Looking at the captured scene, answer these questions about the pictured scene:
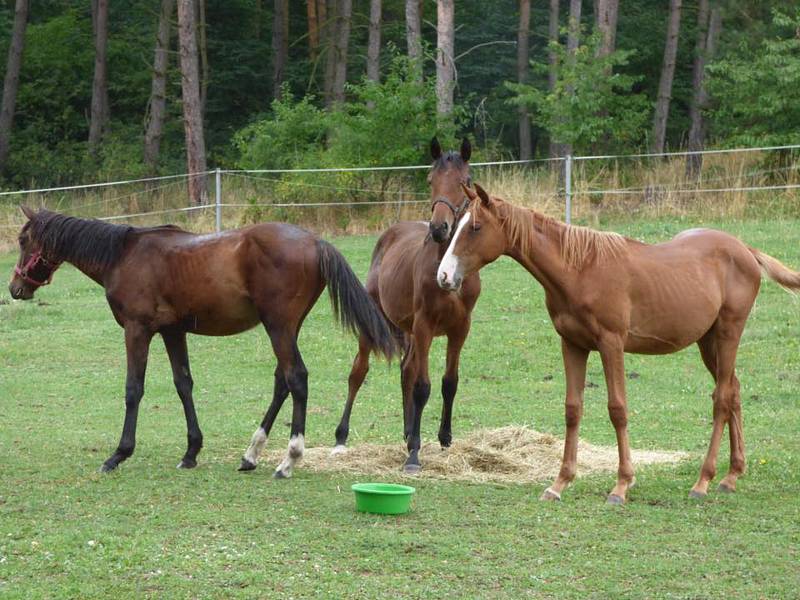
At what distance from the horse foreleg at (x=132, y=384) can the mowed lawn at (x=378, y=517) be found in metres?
0.15

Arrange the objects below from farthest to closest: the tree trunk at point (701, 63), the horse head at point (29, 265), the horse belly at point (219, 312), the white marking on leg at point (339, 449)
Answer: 1. the tree trunk at point (701, 63)
2. the white marking on leg at point (339, 449)
3. the horse head at point (29, 265)
4. the horse belly at point (219, 312)

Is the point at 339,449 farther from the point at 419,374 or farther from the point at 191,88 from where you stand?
the point at 191,88

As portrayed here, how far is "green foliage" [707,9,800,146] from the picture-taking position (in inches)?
930

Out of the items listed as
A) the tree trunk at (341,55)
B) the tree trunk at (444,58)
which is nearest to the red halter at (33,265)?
the tree trunk at (444,58)

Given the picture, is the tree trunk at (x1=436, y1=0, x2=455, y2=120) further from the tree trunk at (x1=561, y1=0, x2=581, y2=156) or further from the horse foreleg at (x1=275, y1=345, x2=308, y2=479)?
the horse foreleg at (x1=275, y1=345, x2=308, y2=479)

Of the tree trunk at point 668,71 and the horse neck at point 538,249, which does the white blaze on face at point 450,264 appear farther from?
the tree trunk at point 668,71

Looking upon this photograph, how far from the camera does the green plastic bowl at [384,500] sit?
6.84 m

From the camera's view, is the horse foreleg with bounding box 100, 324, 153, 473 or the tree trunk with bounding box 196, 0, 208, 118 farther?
the tree trunk with bounding box 196, 0, 208, 118

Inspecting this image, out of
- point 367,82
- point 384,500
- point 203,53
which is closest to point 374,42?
point 203,53

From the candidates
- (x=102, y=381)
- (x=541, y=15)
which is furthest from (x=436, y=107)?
(x=541, y=15)

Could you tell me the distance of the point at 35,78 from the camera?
4000 cm

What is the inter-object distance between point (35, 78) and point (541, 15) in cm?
1852

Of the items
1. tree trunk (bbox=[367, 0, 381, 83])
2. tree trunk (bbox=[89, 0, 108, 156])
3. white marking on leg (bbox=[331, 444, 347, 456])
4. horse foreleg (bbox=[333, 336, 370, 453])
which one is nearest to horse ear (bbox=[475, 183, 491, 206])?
horse foreleg (bbox=[333, 336, 370, 453])

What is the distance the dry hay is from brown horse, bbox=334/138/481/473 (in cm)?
18
